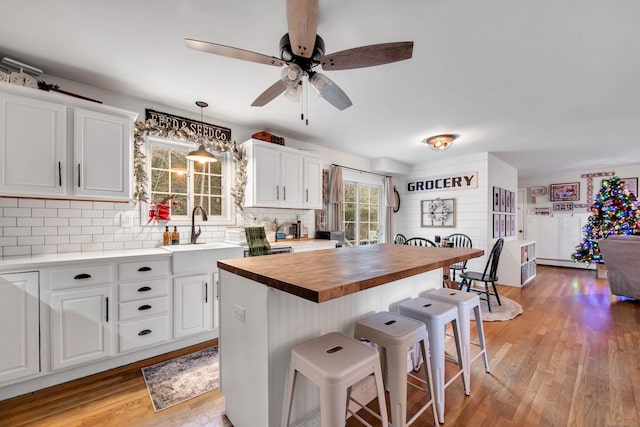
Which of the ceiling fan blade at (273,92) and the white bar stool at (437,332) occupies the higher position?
the ceiling fan blade at (273,92)

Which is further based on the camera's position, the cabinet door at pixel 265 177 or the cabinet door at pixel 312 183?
the cabinet door at pixel 312 183

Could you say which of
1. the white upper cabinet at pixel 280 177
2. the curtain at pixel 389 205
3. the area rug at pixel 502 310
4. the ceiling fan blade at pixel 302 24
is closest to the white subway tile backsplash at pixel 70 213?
the white upper cabinet at pixel 280 177

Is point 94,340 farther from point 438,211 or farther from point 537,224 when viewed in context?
point 537,224

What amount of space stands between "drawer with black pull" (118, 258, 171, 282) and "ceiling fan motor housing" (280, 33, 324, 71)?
2.07 metres

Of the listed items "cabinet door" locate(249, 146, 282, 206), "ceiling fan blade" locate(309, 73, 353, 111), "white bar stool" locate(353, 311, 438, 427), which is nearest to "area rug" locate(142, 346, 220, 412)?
"white bar stool" locate(353, 311, 438, 427)

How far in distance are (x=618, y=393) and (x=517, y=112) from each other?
109 inches

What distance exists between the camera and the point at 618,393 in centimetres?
193

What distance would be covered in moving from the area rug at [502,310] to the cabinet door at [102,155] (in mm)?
4309

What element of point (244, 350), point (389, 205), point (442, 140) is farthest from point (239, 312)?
point (389, 205)

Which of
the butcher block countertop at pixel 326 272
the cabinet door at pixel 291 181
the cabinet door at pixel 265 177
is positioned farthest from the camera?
the cabinet door at pixel 291 181

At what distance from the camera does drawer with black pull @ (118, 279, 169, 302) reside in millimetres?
2291

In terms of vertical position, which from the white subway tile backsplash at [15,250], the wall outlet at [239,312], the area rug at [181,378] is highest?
the white subway tile backsplash at [15,250]

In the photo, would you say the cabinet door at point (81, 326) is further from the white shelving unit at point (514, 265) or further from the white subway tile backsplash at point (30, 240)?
the white shelving unit at point (514, 265)

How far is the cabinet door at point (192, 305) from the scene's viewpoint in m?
2.57
